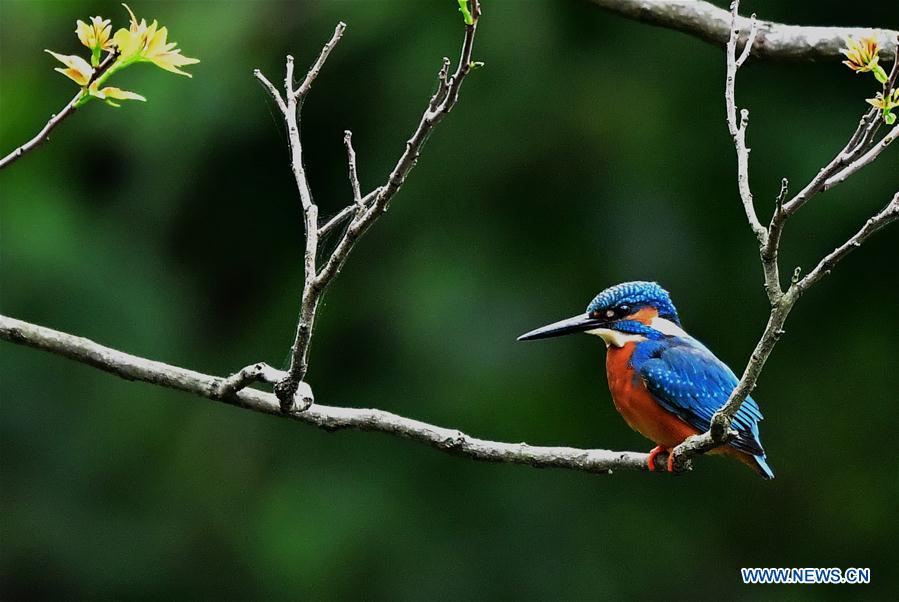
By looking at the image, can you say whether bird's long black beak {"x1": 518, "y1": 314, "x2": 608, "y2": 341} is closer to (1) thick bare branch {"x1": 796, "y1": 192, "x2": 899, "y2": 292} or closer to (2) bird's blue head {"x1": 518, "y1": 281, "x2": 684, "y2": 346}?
(2) bird's blue head {"x1": 518, "y1": 281, "x2": 684, "y2": 346}

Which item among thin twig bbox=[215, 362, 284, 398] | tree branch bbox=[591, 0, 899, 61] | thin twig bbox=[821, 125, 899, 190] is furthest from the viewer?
tree branch bbox=[591, 0, 899, 61]

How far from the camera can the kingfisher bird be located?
11.8 ft

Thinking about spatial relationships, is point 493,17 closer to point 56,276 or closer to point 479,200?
point 479,200

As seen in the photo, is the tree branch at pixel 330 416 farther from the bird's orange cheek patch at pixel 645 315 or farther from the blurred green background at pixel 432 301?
the blurred green background at pixel 432 301

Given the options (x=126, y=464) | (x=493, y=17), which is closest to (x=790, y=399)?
(x=493, y=17)

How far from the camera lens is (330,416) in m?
3.01

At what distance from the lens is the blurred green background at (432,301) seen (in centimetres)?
698

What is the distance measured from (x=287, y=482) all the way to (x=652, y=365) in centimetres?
464

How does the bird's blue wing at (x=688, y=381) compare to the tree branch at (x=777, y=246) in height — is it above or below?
below

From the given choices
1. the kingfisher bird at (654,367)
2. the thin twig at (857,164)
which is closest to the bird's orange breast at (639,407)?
the kingfisher bird at (654,367)

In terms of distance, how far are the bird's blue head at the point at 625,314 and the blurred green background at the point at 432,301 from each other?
2989 millimetres

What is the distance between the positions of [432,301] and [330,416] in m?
4.05

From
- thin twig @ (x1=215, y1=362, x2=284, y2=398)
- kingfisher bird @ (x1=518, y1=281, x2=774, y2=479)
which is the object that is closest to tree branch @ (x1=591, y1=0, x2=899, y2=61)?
kingfisher bird @ (x1=518, y1=281, x2=774, y2=479)

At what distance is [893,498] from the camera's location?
7410 millimetres
